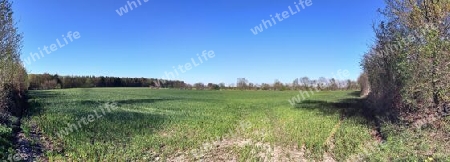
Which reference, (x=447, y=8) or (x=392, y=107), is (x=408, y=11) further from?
(x=392, y=107)

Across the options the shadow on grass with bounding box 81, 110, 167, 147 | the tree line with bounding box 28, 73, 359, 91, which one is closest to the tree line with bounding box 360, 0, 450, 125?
the shadow on grass with bounding box 81, 110, 167, 147

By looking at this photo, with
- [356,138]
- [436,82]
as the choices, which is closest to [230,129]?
[356,138]

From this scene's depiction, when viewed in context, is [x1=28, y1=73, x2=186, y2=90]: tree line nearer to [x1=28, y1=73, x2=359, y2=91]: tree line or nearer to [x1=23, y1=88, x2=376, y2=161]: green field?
[x1=28, y1=73, x2=359, y2=91]: tree line

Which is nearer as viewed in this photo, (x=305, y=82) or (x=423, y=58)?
(x=423, y=58)

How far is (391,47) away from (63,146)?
18.9m

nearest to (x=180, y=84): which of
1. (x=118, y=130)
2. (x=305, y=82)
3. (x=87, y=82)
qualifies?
(x=87, y=82)

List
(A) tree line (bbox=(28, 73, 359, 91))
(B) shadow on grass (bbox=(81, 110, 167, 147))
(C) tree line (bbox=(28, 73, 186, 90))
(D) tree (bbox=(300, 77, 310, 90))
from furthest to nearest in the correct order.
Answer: (D) tree (bbox=(300, 77, 310, 90)) → (A) tree line (bbox=(28, 73, 359, 91)) → (C) tree line (bbox=(28, 73, 186, 90)) → (B) shadow on grass (bbox=(81, 110, 167, 147))

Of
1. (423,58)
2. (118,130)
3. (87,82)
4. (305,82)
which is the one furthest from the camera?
(305,82)

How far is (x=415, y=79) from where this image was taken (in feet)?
50.6

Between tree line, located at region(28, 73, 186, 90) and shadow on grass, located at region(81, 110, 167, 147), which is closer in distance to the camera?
shadow on grass, located at region(81, 110, 167, 147)

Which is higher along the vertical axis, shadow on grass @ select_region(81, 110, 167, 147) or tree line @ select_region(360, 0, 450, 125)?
tree line @ select_region(360, 0, 450, 125)

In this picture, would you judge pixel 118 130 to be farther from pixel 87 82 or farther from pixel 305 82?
pixel 305 82

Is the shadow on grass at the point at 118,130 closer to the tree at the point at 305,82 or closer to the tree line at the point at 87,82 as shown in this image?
the tree line at the point at 87,82

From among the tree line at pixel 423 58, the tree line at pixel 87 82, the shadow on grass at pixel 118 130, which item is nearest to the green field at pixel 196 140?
the shadow on grass at pixel 118 130
